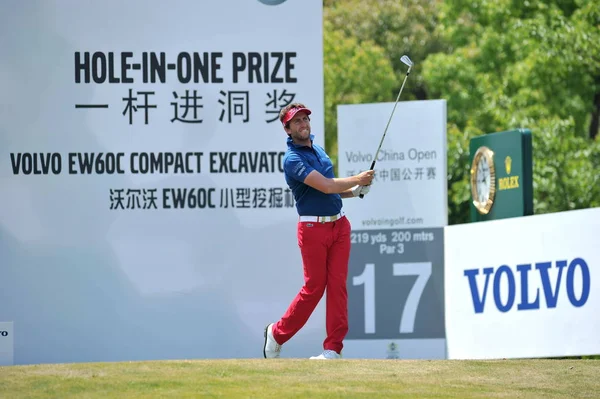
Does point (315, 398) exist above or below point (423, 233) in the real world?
below

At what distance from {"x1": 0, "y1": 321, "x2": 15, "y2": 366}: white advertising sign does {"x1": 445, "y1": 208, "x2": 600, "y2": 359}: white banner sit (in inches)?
186

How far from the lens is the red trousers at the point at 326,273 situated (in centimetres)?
967

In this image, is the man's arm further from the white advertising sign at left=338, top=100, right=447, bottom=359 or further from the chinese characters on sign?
the white advertising sign at left=338, top=100, right=447, bottom=359

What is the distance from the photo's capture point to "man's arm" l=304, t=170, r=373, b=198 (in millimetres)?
9375

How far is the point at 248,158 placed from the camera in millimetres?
12227

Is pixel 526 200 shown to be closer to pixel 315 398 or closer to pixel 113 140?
pixel 113 140

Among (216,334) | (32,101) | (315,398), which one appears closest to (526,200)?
(216,334)

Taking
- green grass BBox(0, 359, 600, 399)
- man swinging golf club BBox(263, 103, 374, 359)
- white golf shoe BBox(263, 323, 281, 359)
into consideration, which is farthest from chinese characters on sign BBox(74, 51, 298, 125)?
green grass BBox(0, 359, 600, 399)

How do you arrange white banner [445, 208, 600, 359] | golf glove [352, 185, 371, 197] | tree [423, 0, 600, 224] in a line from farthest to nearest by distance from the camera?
tree [423, 0, 600, 224], white banner [445, 208, 600, 359], golf glove [352, 185, 371, 197]

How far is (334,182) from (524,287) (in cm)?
378

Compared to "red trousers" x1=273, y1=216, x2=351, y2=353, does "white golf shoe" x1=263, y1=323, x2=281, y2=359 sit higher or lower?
lower

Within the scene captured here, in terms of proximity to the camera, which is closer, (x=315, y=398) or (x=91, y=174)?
(x=315, y=398)

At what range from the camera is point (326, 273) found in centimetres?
982

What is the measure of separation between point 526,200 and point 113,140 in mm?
4342
